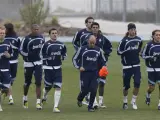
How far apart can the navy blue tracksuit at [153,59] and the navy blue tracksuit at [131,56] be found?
21 cm

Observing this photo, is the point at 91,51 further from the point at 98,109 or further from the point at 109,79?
the point at 109,79

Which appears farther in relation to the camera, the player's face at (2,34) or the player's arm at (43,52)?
the player's arm at (43,52)

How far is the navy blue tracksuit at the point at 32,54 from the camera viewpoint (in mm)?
15500

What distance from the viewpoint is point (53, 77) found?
1509cm

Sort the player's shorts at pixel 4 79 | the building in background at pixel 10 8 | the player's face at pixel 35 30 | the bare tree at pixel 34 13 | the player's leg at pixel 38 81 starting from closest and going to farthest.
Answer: the player's shorts at pixel 4 79 → the player's leg at pixel 38 81 → the player's face at pixel 35 30 → the bare tree at pixel 34 13 → the building in background at pixel 10 8

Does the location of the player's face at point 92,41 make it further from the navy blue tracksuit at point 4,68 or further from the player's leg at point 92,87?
the navy blue tracksuit at point 4,68

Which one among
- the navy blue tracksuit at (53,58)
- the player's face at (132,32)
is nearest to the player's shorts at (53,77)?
the navy blue tracksuit at (53,58)

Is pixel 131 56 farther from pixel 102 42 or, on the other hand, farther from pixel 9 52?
pixel 9 52

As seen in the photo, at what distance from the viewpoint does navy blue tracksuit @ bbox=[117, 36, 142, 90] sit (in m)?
15.5

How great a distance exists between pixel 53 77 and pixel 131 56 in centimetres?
202

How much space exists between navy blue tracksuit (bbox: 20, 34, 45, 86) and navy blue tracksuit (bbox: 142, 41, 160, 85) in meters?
2.57

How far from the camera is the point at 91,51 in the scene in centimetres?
1494

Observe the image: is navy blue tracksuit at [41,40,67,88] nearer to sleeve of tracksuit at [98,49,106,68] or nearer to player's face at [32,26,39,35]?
player's face at [32,26,39,35]

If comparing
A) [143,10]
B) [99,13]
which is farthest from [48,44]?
[99,13]
